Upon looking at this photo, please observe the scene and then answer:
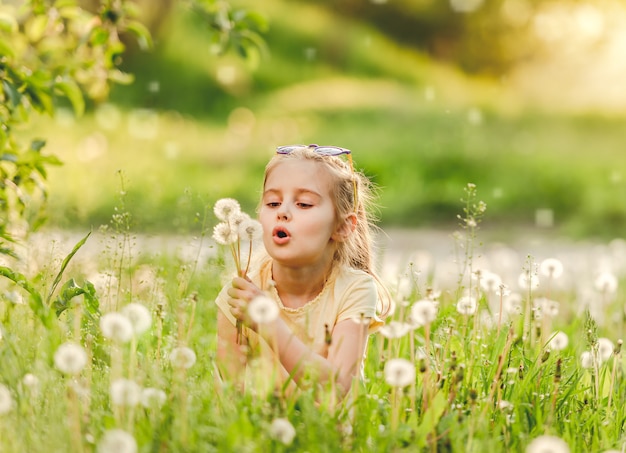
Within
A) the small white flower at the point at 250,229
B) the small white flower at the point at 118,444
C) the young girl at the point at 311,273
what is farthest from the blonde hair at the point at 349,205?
the small white flower at the point at 118,444

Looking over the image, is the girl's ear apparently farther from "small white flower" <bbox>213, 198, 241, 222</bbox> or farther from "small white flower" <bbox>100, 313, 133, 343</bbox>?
"small white flower" <bbox>100, 313, 133, 343</bbox>

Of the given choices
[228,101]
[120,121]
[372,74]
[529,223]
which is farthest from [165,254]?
[372,74]

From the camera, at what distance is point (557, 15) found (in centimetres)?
1341

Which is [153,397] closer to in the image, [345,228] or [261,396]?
[261,396]

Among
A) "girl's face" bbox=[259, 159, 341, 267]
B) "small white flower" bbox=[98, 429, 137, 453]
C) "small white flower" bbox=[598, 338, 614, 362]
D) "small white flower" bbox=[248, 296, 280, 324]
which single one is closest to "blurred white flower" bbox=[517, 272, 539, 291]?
"small white flower" bbox=[598, 338, 614, 362]

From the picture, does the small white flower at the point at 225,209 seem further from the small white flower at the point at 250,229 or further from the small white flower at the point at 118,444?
the small white flower at the point at 118,444

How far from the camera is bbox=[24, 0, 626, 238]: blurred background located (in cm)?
815

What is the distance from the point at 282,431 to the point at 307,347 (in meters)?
0.44

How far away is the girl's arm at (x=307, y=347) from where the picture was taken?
7.47ft

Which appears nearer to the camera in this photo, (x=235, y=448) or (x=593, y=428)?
(x=235, y=448)

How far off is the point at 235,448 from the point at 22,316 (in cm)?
108

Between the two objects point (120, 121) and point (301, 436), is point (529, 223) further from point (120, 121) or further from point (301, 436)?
point (301, 436)

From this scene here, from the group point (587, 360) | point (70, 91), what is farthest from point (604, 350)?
point (70, 91)

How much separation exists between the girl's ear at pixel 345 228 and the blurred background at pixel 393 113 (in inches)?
59.4
